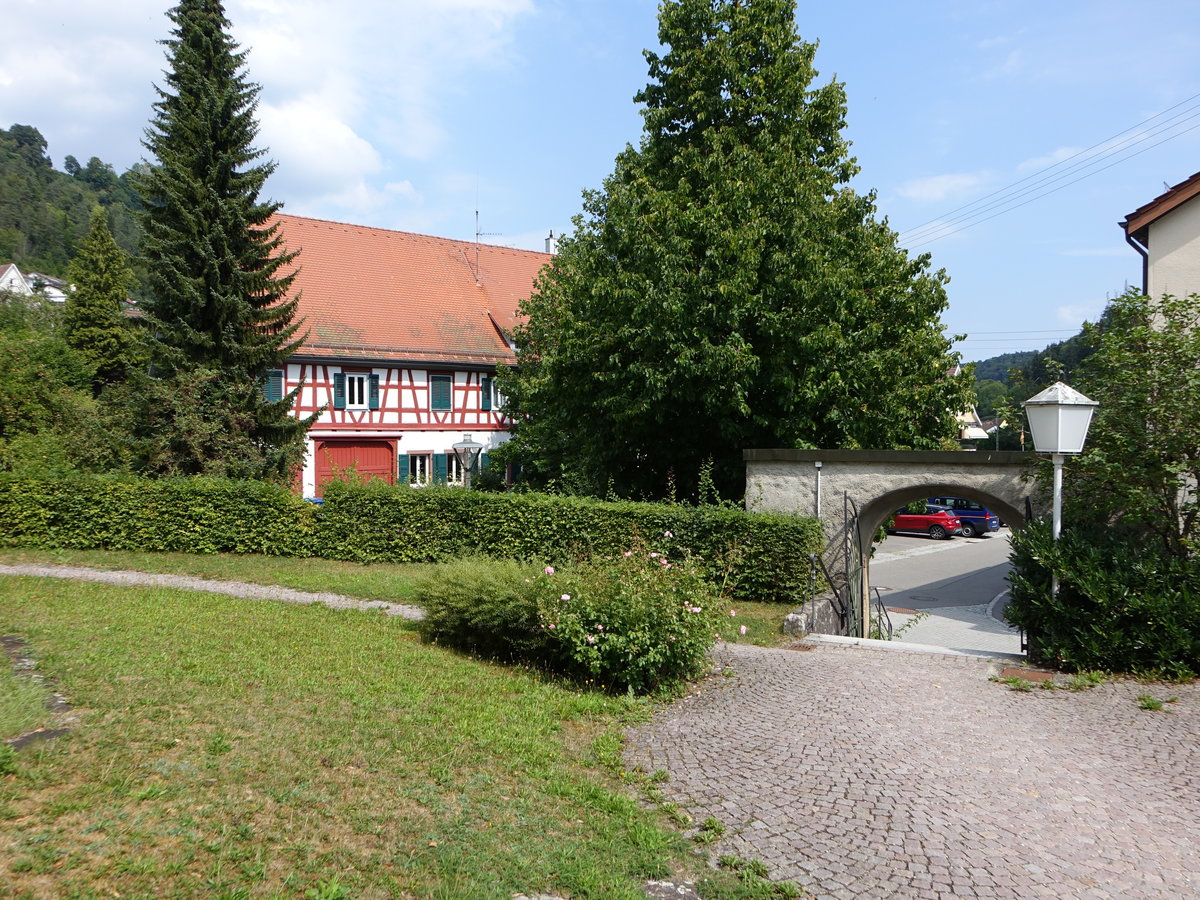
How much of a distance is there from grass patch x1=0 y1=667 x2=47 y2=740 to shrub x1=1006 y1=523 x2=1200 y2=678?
30.9 feet

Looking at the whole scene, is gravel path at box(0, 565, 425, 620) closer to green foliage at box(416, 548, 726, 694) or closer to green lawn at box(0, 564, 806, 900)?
green foliage at box(416, 548, 726, 694)

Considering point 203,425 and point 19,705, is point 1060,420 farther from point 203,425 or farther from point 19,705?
point 203,425

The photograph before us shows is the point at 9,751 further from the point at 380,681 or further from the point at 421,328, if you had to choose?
the point at 421,328

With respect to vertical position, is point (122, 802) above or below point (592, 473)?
below

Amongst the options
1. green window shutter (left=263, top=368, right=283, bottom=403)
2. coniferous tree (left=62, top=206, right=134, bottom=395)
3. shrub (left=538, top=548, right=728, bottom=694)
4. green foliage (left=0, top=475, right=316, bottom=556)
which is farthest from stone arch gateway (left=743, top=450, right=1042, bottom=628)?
coniferous tree (left=62, top=206, right=134, bottom=395)

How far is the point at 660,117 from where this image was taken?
18.3m

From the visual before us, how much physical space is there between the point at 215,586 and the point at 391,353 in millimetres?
15899

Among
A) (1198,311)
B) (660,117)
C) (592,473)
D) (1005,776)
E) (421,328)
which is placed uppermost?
(660,117)

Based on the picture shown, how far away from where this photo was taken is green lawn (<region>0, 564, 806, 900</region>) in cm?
421

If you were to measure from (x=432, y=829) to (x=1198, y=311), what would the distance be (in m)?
10.1

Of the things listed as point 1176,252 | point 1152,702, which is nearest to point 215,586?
point 1152,702

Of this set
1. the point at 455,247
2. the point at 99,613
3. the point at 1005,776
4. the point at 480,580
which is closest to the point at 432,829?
the point at 1005,776

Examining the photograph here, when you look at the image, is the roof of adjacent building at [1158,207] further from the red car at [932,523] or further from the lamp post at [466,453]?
the red car at [932,523]

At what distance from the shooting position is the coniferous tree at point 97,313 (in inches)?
1490
